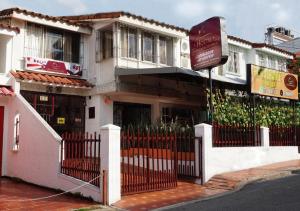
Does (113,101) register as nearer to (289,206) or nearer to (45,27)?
(45,27)

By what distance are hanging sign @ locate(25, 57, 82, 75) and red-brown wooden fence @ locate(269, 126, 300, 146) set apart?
8.52 m

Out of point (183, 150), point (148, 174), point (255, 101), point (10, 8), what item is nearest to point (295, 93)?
point (255, 101)

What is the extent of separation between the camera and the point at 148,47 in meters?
18.6

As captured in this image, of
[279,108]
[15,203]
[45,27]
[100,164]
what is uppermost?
[45,27]

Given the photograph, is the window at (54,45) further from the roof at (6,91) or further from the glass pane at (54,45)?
the roof at (6,91)

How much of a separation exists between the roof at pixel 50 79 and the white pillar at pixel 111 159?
611 centimetres

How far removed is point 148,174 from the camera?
11.2 metres

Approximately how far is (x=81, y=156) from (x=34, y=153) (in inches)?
101

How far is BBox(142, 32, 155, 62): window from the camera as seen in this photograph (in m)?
18.4

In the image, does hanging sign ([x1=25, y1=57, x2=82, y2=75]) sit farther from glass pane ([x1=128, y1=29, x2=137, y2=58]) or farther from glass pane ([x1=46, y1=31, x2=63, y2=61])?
glass pane ([x1=128, y1=29, x2=137, y2=58])

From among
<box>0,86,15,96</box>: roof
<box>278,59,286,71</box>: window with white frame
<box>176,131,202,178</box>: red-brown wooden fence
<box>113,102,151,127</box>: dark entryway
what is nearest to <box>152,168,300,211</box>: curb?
<box>176,131,202,178</box>: red-brown wooden fence

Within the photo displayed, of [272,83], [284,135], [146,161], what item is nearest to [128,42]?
[272,83]

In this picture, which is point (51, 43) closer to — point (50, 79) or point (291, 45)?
point (50, 79)

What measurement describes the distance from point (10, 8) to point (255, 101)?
10360 millimetres
